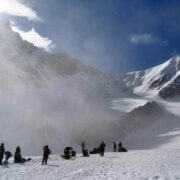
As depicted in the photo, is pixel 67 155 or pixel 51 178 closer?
pixel 51 178

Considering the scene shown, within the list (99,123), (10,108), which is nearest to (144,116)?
(99,123)

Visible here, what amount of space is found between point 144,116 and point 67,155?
511ft

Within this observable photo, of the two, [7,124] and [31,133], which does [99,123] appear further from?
[7,124]

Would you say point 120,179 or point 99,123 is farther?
point 99,123

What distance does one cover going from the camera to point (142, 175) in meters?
16.8

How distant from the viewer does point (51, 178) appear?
62.2 feet

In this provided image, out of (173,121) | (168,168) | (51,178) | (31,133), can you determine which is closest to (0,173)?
(51,178)

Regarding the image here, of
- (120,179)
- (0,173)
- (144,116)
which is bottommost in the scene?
(120,179)

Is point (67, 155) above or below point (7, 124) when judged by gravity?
below

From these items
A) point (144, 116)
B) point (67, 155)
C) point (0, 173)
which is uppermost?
point (144, 116)

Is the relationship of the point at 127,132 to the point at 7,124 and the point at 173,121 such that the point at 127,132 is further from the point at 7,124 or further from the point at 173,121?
the point at 7,124

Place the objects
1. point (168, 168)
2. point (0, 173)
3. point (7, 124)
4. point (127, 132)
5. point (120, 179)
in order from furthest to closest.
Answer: point (127, 132), point (7, 124), point (0, 173), point (168, 168), point (120, 179)

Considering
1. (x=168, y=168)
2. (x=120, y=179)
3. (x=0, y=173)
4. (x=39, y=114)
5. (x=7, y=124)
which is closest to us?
(x=120, y=179)

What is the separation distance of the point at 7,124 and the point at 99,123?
53.7 metres
